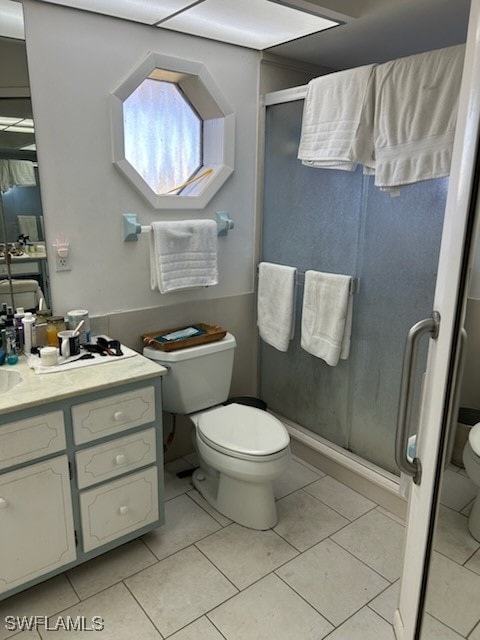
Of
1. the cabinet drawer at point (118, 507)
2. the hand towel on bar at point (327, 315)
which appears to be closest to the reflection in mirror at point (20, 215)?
the cabinet drawer at point (118, 507)

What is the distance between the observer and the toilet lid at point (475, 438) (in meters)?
1.48

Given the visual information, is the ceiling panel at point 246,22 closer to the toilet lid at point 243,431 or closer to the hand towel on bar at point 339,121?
the hand towel on bar at point 339,121

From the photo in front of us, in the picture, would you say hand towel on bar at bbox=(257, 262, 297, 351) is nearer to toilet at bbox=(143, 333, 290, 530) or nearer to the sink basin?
toilet at bbox=(143, 333, 290, 530)

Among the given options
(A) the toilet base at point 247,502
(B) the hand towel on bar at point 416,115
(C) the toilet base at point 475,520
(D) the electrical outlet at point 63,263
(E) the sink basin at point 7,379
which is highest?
(B) the hand towel on bar at point 416,115

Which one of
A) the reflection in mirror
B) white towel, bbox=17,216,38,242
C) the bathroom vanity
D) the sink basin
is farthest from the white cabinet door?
white towel, bbox=17,216,38,242

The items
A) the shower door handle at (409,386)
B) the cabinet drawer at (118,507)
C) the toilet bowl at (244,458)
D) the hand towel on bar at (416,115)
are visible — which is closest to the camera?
the shower door handle at (409,386)

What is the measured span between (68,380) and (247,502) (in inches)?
38.0

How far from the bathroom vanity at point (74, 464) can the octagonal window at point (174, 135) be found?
94 cm

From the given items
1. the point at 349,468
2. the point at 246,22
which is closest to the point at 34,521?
the point at 349,468

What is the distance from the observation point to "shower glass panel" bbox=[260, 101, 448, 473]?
1974mm

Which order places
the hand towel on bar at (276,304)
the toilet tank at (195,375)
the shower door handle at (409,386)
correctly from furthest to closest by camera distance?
the hand towel on bar at (276,304) → the toilet tank at (195,375) → the shower door handle at (409,386)

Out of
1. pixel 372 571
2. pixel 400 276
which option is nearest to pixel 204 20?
pixel 400 276

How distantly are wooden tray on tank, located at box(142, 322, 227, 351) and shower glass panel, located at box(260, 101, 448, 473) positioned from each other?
0.50 meters

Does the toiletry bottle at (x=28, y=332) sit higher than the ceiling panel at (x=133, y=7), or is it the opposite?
the ceiling panel at (x=133, y=7)
